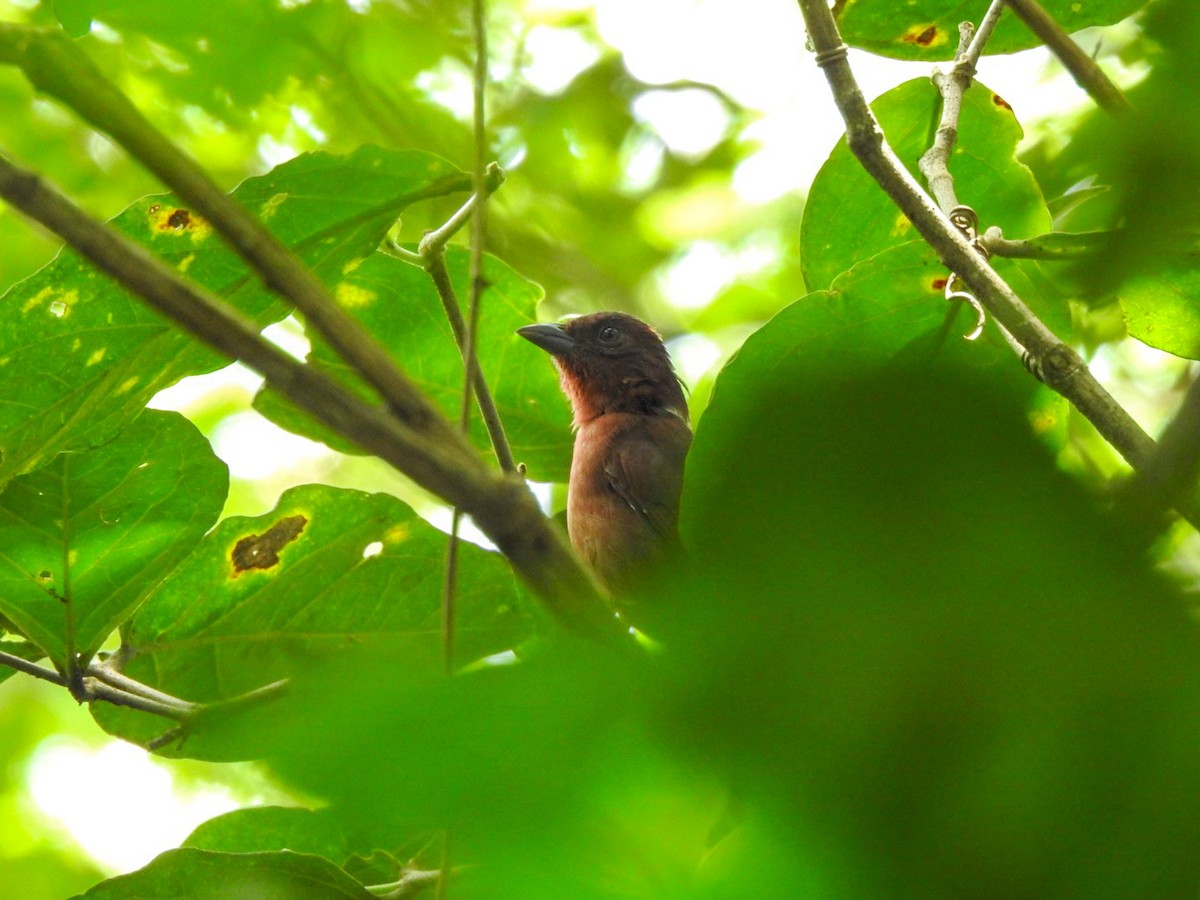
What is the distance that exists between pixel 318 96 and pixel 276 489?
331cm

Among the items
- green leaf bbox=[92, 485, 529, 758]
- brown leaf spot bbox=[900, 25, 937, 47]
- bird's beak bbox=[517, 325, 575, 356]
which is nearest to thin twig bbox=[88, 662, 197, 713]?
green leaf bbox=[92, 485, 529, 758]

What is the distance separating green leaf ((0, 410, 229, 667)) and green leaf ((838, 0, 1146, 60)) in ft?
5.18

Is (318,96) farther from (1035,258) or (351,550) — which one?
(1035,258)

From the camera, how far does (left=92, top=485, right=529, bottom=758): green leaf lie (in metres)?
2.53

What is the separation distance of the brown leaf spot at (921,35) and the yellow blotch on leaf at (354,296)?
1350 mm

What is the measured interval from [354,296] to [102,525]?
94 centimetres

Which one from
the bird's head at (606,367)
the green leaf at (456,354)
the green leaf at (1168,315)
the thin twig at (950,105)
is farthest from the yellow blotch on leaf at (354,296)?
the bird's head at (606,367)

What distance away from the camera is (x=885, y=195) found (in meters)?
2.58

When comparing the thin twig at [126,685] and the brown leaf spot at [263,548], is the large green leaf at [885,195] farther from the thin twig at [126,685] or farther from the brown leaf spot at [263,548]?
the thin twig at [126,685]

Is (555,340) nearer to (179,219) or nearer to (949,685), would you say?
(179,219)

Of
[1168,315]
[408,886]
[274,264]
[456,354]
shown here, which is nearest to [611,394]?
[456,354]

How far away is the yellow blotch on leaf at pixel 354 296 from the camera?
3066 mm

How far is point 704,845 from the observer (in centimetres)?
72

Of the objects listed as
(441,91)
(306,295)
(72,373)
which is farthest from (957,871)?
(441,91)
